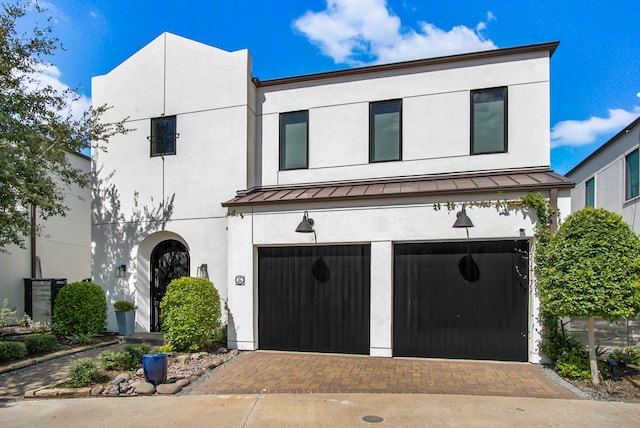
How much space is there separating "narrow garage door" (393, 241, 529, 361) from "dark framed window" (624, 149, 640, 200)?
7930 millimetres

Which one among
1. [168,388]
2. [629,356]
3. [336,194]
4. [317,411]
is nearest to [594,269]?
[629,356]

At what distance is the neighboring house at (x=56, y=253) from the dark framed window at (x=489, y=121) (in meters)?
11.3

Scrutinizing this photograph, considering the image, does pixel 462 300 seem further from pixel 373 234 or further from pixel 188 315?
pixel 188 315

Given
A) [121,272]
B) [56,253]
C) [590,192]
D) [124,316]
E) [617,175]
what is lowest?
[124,316]

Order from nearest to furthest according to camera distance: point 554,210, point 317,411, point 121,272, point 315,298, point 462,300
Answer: point 317,411
point 554,210
point 462,300
point 315,298
point 121,272

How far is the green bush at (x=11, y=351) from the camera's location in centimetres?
805

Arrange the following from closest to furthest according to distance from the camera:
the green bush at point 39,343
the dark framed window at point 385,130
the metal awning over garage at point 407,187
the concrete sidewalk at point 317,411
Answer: the concrete sidewalk at point 317,411
the metal awning over garage at point 407,187
the green bush at point 39,343
the dark framed window at point 385,130

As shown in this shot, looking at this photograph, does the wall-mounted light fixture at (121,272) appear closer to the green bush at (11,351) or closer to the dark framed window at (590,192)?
the green bush at (11,351)

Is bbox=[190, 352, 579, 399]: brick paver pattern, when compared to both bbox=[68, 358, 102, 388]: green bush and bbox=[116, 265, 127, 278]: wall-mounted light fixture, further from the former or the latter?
bbox=[116, 265, 127, 278]: wall-mounted light fixture

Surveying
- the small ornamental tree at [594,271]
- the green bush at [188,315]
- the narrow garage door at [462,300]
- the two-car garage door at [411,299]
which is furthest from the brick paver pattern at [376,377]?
the small ornamental tree at [594,271]

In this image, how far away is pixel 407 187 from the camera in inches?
345

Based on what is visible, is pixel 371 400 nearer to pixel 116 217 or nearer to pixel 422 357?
pixel 422 357

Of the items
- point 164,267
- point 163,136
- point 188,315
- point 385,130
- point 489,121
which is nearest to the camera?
point 188,315

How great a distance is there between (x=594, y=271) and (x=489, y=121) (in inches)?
165
